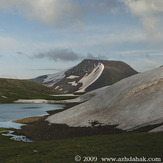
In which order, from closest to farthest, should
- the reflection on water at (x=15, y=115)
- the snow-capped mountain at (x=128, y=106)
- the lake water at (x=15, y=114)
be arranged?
the snow-capped mountain at (x=128, y=106) < the reflection on water at (x=15, y=115) < the lake water at (x=15, y=114)

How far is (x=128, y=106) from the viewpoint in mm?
58500

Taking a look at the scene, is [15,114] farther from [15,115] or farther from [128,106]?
[128,106]

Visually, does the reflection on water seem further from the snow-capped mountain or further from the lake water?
the snow-capped mountain

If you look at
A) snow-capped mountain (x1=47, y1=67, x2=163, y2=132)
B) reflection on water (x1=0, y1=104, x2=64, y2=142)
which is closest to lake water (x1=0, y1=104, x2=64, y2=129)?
reflection on water (x1=0, y1=104, x2=64, y2=142)

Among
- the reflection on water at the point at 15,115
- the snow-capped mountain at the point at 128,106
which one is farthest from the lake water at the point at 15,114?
the snow-capped mountain at the point at 128,106

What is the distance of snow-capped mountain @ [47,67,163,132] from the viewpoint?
1978 inches

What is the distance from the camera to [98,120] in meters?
61.2

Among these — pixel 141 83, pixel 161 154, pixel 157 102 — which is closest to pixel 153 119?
pixel 157 102

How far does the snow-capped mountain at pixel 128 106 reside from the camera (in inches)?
1978

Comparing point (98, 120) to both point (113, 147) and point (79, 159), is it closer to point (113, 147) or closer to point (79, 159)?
point (113, 147)

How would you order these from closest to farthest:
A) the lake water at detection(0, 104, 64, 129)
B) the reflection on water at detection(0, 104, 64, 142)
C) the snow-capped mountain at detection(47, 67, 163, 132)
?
1. the snow-capped mountain at detection(47, 67, 163, 132)
2. the reflection on water at detection(0, 104, 64, 142)
3. the lake water at detection(0, 104, 64, 129)

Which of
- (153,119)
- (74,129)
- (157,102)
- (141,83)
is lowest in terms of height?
(74,129)

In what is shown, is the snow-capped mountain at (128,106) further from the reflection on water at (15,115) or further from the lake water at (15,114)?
the lake water at (15,114)

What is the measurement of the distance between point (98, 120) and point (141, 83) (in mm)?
17079
